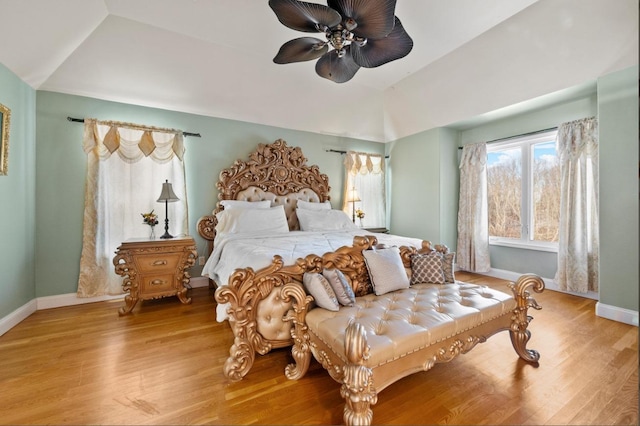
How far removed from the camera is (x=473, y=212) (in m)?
4.18

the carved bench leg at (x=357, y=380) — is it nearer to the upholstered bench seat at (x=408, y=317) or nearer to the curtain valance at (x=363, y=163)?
the upholstered bench seat at (x=408, y=317)

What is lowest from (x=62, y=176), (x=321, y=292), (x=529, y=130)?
(x=321, y=292)

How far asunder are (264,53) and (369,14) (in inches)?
71.9

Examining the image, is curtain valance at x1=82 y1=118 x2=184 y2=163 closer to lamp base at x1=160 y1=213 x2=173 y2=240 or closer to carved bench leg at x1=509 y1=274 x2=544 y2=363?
lamp base at x1=160 y1=213 x2=173 y2=240

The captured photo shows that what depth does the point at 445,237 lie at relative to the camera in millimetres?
4312

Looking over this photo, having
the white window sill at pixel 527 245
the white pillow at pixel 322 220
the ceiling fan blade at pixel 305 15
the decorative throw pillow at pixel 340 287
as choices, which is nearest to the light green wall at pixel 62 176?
the white pillow at pixel 322 220

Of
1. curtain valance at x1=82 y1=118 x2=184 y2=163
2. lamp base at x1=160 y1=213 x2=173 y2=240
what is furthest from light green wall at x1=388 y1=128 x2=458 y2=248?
lamp base at x1=160 y1=213 x2=173 y2=240

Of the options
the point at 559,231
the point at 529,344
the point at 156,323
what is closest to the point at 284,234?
the point at 156,323

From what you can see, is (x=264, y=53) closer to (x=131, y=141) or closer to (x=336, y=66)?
(x=336, y=66)

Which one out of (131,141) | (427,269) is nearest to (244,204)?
(131,141)

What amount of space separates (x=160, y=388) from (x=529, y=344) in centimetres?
283

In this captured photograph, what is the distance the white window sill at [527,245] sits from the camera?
3506 mm

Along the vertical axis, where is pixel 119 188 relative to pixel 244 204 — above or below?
above

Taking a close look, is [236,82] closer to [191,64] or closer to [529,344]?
[191,64]
